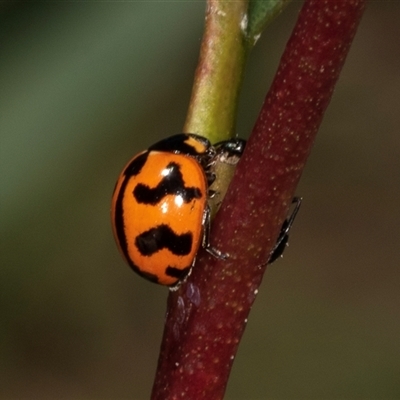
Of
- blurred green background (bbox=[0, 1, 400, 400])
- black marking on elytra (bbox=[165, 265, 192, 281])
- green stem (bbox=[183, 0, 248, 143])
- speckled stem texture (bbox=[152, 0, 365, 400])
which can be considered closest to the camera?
speckled stem texture (bbox=[152, 0, 365, 400])

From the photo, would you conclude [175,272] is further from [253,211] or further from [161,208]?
[253,211]

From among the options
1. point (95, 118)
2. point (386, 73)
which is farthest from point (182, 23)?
point (386, 73)

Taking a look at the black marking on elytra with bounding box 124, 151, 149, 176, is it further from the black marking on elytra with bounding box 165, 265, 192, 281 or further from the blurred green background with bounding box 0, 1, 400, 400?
the blurred green background with bounding box 0, 1, 400, 400

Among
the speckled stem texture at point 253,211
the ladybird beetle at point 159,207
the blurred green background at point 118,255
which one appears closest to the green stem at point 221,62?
the speckled stem texture at point 253,211

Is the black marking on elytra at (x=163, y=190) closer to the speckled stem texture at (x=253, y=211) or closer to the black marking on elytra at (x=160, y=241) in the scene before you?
the black marking on elytra at (x=160, y=241)

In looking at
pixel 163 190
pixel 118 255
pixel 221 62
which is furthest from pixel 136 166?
pixel 118 255

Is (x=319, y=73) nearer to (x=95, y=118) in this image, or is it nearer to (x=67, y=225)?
(x=95, y=118)

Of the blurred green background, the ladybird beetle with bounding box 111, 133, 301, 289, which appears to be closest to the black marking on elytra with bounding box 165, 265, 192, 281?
the ladybird beetle with bounding box 111, 133, 301, 289
